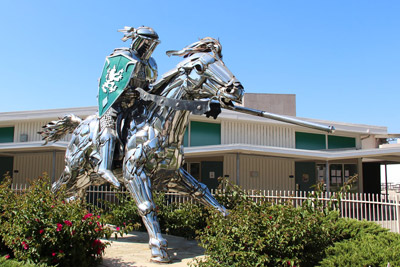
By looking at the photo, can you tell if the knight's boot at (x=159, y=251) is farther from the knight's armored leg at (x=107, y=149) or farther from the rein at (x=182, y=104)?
the rein at (x=182, y=104)

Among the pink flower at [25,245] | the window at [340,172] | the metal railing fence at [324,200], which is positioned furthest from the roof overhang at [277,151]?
the pink flower at [25,245]

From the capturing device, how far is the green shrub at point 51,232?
454 cm

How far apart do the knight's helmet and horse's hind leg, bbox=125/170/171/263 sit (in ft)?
6.27

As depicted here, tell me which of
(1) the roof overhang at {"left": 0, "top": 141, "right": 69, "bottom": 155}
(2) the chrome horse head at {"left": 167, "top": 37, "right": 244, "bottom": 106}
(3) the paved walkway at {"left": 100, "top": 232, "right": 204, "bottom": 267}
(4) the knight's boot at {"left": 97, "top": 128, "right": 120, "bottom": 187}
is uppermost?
(2) the chrome horse head at {"left": 167, "top": 37, "right": 244, "bottom": 106}

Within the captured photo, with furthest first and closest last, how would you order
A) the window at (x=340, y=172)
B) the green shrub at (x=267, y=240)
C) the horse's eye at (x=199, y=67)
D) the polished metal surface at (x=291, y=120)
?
1. the window at (x=340, y=172)
2. the horse's eye at (x=199, y=67)
3. the green shrub at (x=267, y=240)
4. the polished metal surface at (x=291, y=120)

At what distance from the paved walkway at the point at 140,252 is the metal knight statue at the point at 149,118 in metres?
0.36

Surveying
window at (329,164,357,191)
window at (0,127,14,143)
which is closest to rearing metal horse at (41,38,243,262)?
window at (0,127,14,143)

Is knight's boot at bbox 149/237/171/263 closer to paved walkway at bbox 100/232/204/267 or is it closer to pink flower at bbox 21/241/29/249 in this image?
paved walkway at bbox 100/232/204/267

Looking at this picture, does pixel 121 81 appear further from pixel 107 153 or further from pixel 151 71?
pixel 107 153

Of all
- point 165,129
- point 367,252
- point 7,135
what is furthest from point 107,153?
point 7,135

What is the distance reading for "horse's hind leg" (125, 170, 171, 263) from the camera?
4852mm

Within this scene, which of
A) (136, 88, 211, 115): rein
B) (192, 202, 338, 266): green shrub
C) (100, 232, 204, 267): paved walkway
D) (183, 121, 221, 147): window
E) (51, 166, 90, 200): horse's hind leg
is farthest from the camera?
(183, 121, 221, 147): window

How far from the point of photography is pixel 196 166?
1877 cm

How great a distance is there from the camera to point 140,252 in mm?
5750
